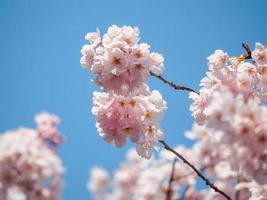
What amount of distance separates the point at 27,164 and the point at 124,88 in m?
4.65

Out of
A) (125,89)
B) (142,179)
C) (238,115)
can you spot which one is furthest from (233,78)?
(142,179)

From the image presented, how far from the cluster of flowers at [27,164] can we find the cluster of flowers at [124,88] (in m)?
4.19

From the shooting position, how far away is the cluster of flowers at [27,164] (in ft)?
23.6

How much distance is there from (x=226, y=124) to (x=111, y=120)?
1.60m

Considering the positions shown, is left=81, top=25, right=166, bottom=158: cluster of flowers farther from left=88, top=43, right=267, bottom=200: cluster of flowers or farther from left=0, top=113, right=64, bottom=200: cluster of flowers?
left=0, top=113, right=64, bottom=200: cluster of flowers

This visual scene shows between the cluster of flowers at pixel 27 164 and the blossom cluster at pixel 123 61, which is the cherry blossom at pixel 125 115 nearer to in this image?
the blossom cluster at pixel 123 61

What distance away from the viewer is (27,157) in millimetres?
7344

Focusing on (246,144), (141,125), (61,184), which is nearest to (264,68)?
(141,125)

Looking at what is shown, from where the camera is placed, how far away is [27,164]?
23.8 ft

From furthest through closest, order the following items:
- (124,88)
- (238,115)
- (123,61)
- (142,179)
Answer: (142,179), (124,88), (123,61), (238,115)

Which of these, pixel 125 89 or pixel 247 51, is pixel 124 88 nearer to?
pixel 125 89

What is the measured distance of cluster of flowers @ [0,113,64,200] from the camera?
23.6ft

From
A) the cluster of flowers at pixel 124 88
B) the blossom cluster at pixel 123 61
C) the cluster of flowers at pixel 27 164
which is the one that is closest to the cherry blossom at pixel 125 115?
the cluster of flowers at pixel 124 88

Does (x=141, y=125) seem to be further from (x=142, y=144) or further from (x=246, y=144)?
(x=246, y=144)
